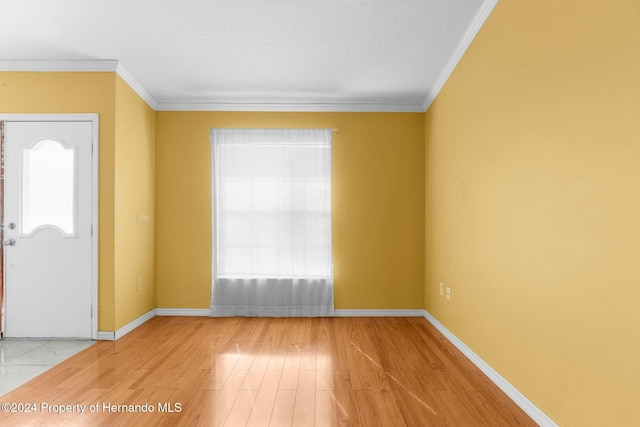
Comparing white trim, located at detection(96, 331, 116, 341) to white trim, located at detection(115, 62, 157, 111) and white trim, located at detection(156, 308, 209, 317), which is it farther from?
white trim, located at detection(115, 62, 157, 111)

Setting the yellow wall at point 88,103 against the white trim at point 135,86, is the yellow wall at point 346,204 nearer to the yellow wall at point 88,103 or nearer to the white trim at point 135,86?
the white trim at point 135,86

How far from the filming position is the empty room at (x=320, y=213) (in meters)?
1.78

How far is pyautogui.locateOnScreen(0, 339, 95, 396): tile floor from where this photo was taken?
2.71 metres

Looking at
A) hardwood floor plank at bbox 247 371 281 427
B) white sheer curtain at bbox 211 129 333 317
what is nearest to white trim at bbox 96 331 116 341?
white sheer curtain at bbox 211 129 333 317

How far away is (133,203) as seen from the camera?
404 centimetres

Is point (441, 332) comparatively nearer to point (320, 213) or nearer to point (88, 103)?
point (320, 213)

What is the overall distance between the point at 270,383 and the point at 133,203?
8.52ft

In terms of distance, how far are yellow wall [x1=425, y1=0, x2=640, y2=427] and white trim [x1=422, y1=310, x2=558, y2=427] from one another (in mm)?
53

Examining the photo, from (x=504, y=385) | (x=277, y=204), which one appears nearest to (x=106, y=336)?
(x=277, y=204)

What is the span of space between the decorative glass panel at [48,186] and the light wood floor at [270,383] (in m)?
1.36

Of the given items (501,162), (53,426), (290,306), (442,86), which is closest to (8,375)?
(53,426)

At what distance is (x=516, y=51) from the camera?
7.61ft

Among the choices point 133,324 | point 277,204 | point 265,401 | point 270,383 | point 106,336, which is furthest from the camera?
point 277,204

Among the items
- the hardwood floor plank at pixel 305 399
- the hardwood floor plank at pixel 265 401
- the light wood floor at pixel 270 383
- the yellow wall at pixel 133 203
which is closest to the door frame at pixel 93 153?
the yellow wall at pixel 133 203
